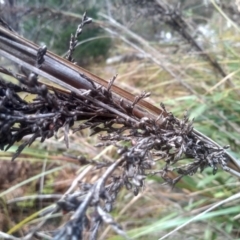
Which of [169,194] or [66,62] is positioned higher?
[169,194]

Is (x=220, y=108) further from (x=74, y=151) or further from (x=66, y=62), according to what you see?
(x=66, y=62)

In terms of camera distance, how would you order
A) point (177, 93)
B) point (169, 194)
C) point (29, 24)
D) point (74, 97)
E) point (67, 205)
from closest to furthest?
point (67, 205) < point (74, 97) < point (169, 194) < point (177, 93) < point (29, 24)

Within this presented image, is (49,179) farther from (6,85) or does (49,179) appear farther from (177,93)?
(6,85)

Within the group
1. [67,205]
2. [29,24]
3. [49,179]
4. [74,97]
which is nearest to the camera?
[67,205]

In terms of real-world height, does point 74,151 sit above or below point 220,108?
below

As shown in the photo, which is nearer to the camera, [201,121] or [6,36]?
[6,36]

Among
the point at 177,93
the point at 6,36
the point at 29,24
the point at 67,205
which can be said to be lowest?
the point at 67,205

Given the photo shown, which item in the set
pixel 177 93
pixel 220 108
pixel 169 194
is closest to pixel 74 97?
pixel 169 194

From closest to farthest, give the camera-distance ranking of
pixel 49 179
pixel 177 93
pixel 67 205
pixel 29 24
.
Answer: pixel 67 205, pixel 49 179, pixel 177 93, pixel 29 24

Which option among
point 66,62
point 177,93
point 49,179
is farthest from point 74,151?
point 66,62
